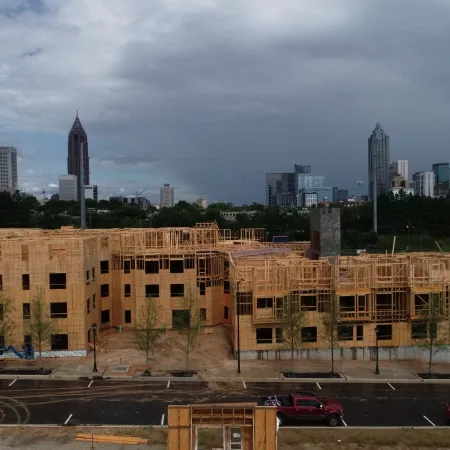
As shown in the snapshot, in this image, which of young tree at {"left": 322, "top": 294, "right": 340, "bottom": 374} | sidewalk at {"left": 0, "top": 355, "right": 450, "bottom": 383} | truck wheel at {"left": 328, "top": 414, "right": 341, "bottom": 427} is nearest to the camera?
truck wheel at {"left": 328, "top": 414, "right": 341, "bottom": 427}

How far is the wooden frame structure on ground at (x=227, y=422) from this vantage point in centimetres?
1978

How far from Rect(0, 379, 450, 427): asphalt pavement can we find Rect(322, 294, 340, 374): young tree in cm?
447

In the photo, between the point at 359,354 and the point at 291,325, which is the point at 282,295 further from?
the point at 359,354

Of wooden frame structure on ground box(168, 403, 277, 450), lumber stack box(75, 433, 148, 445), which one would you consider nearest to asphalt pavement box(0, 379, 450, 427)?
lumber stack box(75, 433, 148, 445)

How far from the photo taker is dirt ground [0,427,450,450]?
26.5 meters

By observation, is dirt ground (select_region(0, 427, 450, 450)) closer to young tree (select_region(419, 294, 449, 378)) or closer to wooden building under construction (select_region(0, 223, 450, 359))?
young tree (select_region(419, 294, 449, 378))

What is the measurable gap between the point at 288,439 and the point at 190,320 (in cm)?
2026

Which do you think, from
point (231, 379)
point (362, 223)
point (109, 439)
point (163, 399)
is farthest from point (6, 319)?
point (362, 223)

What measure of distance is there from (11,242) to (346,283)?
94.7 ft

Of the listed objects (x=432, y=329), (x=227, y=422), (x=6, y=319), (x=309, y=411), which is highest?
(x=227, y=422)

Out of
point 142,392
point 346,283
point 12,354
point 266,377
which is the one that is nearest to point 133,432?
point 142,392

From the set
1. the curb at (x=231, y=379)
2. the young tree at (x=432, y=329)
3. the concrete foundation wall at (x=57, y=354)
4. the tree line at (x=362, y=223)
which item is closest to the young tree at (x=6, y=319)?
the concrete foundation wall at (x=57, y=354)

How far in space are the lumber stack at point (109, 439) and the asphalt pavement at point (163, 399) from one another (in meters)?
2.26

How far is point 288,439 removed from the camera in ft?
90.0
